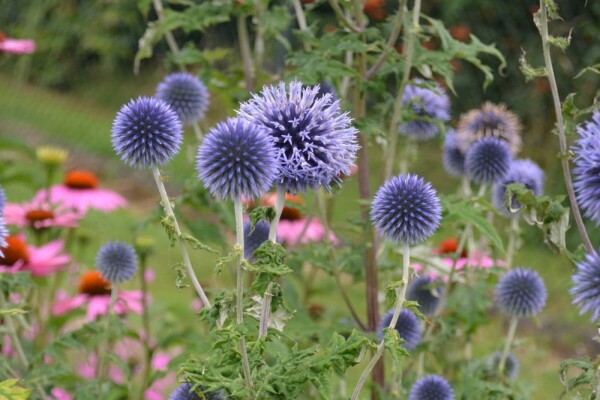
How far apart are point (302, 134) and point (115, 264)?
82 cm

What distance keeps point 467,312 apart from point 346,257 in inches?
13.9

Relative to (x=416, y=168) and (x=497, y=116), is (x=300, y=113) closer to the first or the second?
(x=497, y=116)

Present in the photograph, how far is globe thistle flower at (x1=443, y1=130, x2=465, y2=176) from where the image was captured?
107 inches

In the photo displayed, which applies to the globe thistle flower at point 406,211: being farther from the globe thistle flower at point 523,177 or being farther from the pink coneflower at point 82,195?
the pink coneflower at point 82,195

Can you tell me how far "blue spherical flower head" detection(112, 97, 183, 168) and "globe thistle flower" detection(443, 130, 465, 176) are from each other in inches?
51.6

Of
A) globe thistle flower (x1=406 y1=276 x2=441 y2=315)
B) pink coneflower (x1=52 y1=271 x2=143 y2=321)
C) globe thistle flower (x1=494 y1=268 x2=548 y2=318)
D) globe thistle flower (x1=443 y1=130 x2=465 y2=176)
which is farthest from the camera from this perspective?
globe thistle flower (x1=443 y1=130 x2=465 y2=176)

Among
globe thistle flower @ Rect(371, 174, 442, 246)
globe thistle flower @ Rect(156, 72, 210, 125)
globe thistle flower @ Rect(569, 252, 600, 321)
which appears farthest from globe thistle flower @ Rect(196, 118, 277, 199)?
globe thistle flower @ Rect(156, 72, 210, 125)

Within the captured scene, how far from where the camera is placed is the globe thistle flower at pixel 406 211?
1574 mm

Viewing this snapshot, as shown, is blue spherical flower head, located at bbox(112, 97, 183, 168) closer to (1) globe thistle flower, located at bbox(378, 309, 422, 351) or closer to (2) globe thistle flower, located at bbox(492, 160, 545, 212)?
(1) globe thistle flower, located at bbox(378, 309, 422, 351)

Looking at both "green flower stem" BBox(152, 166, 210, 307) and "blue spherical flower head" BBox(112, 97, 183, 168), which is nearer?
"green flower stem" BBox(152, 166, 210, 307)

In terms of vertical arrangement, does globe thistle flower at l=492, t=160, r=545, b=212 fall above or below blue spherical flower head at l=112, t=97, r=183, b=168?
above

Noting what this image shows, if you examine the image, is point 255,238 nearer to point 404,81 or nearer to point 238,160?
point 404,81

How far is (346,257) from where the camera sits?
2.25 meters

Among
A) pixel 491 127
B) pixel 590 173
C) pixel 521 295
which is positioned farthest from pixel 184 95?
pixel 590 173
